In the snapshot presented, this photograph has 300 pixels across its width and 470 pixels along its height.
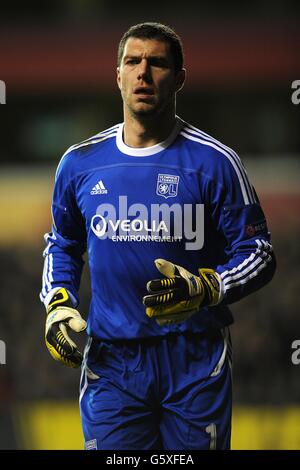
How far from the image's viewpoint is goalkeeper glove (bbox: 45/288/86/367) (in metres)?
4.04

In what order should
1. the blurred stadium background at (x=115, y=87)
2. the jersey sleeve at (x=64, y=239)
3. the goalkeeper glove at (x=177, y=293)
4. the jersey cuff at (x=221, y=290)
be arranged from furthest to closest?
the blurred stadium background at (x=115, y=87) < the jersey sleeve at (x=64, y=239) < the jersey cuff at (x=221, y=290) < the goalkeeper glove at (x=177, y=293)

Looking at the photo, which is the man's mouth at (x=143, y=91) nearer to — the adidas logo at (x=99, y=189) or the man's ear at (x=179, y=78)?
the man's ear at (x=179, y=78)

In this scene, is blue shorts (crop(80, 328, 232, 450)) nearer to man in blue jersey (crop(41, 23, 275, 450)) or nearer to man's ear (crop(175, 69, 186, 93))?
man in blue jersey (crop(41, 23, 275, 450))

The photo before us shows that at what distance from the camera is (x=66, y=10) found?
17.1 meters

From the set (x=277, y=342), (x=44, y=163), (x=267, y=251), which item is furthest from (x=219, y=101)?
(x=267, y=251)

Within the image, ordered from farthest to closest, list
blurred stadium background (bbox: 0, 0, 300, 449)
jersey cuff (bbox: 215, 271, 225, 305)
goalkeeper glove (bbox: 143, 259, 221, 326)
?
blurred stadium background (bbox: 0, 0, 300, 449) < jersey cuff (bbox: 215, 271, 225, 305) < goalkeeper glove (bbox: 143, 259, 221, 326)

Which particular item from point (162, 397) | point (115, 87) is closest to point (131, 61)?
point (162, 397)

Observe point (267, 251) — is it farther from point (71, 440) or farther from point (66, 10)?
point (66, 10)

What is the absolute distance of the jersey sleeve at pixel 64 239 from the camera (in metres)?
4.20

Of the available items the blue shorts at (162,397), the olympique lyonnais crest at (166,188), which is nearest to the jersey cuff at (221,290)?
the blue shorts at (162,397)

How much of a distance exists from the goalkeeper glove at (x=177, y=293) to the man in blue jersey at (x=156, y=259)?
0.13ft

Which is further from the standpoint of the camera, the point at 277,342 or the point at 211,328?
the point at 277,342

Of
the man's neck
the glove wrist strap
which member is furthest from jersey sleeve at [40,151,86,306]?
the man's neck

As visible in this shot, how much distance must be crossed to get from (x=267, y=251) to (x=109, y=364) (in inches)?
29.4
